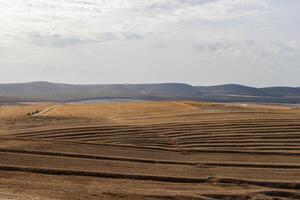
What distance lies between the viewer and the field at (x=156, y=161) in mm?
21938

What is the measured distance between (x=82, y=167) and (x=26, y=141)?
843cm

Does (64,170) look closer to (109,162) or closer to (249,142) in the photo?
(109,162)

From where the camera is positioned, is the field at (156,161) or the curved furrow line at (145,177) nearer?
the field at (156,161)

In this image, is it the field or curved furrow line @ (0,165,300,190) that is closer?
the field

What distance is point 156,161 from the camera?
29.1 meters

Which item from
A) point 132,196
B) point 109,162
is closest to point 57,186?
point 132,196

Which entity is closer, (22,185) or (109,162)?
(22,185)

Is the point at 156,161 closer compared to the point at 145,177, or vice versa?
the point at 145,177

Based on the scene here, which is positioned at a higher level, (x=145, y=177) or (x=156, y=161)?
(x=156, y=161)

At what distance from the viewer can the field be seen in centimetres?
2194

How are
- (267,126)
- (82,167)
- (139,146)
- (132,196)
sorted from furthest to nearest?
(267,126) → (139,146) → (82,167) → (132,196)

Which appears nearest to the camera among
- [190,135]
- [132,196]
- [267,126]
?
[132,196]

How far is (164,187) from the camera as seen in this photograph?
76.1 feet

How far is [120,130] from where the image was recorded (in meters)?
39.7
